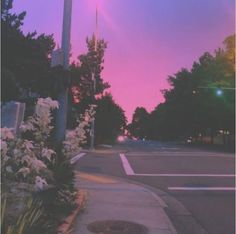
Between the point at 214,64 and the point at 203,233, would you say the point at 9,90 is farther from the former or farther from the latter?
the point at 214,64

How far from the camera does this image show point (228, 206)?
12.6m

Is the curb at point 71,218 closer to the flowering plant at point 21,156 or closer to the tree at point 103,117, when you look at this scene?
the flowering plant at point 21,156

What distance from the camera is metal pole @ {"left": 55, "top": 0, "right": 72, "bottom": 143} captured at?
10.7 m

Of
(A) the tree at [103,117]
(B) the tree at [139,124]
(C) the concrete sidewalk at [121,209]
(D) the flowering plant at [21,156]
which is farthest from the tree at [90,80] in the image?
(B) the tree at [139,124]

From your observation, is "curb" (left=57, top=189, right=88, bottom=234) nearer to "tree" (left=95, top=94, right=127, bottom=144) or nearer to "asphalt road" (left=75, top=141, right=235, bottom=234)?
"asphalt road" (left=75, top=141, right=235, bottom=234)

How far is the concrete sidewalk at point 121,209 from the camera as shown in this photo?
30.8 feet

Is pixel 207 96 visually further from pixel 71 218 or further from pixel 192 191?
pixel 71 218

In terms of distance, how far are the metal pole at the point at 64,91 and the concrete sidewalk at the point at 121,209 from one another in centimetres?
164

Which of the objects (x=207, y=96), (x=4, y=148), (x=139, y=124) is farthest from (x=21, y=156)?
(x=139, y=124)

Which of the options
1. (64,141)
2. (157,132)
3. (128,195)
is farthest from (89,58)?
(157,132)

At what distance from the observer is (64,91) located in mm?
10805

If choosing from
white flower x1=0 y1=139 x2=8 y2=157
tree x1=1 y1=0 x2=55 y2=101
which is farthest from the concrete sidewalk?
white flower x1=0 y1=139 x2=8 y2=157

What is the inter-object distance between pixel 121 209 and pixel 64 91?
2.67 m

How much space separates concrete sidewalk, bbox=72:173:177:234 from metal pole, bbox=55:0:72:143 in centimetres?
164
